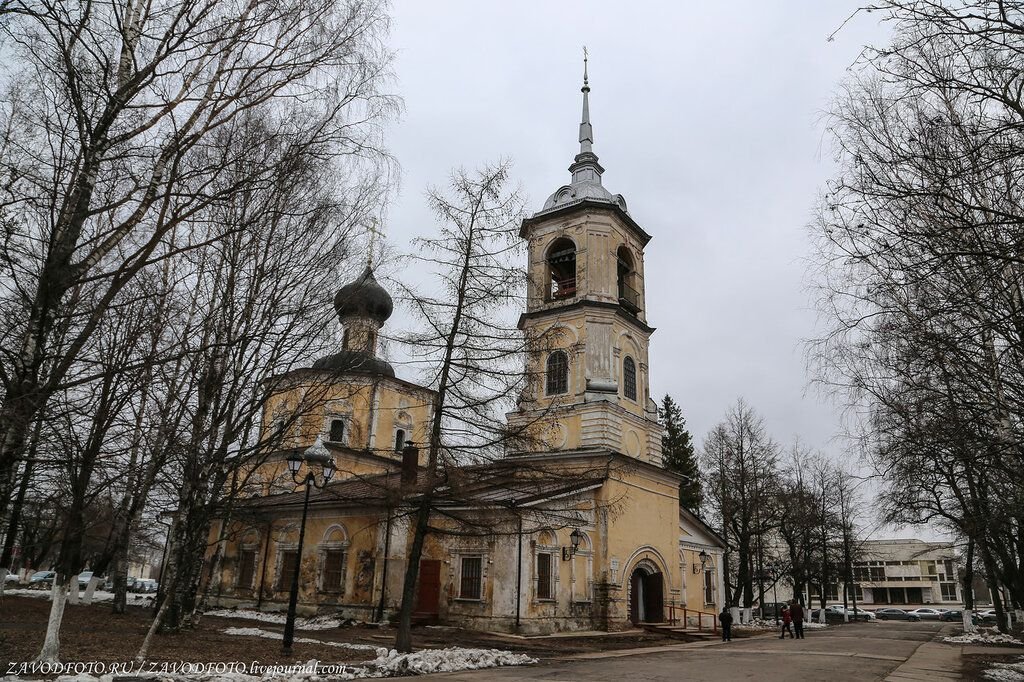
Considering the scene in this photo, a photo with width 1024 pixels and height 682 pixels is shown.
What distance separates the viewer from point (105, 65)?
5.34 m

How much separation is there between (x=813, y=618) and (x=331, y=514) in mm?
38133

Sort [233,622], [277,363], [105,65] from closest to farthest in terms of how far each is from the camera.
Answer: [105,65]
[277,363]
[233,622]

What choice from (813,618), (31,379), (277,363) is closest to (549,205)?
(277,363)

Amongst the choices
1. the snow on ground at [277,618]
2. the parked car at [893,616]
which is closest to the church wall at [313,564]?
the snow on ground at [277,618]

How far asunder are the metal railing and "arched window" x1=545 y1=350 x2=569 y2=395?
9032 millimetres

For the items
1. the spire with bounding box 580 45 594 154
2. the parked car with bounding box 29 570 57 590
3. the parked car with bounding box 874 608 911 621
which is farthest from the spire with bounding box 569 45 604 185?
the parked car with bounding box 874 608 911 621

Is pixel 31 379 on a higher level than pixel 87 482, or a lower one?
higher

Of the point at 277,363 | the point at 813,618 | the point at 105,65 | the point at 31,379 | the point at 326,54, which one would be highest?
the point at 326,54

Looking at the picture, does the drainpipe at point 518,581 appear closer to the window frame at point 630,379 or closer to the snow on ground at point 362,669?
the snow on ground at point 362,669

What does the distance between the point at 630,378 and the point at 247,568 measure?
17.9m

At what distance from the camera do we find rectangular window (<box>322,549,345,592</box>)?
23906 mm

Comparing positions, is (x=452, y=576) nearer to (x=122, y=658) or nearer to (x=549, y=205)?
(x=122, y=658)

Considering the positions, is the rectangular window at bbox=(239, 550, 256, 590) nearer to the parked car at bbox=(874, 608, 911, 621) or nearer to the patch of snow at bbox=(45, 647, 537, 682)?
the patch of snow at bbox=(45, 647, 537, 682)

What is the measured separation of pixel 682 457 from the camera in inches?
1825
